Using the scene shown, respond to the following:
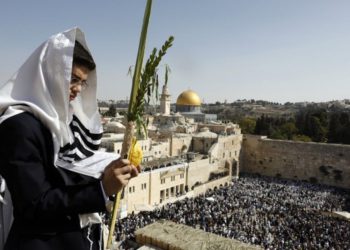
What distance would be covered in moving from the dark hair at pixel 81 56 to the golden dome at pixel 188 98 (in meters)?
42.9

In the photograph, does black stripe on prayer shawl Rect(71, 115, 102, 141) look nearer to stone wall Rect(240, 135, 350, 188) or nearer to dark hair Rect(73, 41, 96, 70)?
dark hair Rect(73, 41, 96, 70)

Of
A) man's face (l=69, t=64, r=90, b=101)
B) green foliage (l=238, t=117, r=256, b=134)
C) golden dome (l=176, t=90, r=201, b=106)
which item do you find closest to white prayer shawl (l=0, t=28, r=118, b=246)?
man's face (l=69, t=64, r=90, b=101)

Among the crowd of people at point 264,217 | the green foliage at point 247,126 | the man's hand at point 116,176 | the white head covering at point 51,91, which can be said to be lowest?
the crowd of people at point 264,217

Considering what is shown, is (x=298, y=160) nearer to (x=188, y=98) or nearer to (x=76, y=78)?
(x=188, y=98)

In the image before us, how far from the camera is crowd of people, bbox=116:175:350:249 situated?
543 inches

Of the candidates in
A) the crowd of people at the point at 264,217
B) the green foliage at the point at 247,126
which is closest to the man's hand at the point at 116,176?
the crowd of people at the point at 264,217

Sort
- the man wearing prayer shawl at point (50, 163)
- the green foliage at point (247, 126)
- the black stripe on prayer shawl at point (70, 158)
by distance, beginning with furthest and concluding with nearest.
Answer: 1. the green foliage at point (247, 126)
2. the black stripe on prayer shawl at point (70, 158)
3. the man wearing prayer shawl at point (50, 163)

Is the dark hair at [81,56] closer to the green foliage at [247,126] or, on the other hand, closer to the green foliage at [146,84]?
the green foliage at [146,84]

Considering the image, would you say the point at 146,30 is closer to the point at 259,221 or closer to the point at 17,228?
the point at 17,228

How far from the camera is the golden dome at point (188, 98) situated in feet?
146

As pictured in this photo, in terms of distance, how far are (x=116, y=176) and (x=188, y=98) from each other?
4332 centimetres

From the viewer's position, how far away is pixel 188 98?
146 ft

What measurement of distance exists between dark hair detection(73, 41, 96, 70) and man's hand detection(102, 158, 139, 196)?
0.56m

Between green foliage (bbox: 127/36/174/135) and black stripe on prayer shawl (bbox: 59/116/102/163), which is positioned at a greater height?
green foliage (bbox: 127/36/174/135)
